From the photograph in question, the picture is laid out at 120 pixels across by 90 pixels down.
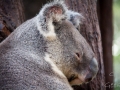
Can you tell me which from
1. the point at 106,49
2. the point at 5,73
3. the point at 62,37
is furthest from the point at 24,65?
the point at 106,49

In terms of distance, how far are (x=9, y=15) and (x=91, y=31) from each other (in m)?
0.98

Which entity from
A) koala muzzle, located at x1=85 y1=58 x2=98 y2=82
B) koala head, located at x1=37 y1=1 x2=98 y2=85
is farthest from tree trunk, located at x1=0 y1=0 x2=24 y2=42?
koala muzzle, located at x1=85 y1=58 x2=98 y2=82

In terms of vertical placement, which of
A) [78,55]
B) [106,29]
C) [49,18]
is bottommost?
[78,55]

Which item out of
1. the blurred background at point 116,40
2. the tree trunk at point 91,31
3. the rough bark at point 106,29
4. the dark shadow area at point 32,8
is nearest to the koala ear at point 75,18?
the tree trunk at point 91,31

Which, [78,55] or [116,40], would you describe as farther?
[116,40]

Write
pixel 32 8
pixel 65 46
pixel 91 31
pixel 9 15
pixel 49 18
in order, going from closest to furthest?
pixel 49 18, pixel 65 46, pixel 91 31, pixel 9 15, pixel 32 8

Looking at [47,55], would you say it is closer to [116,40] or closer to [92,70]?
[92,70]

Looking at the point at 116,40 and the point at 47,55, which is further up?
the point at 116,40

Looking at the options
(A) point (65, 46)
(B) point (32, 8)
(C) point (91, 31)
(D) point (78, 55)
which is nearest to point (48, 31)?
(A) point (65, 46)

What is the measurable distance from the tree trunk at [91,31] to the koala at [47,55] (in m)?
0.31

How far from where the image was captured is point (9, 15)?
181 inches

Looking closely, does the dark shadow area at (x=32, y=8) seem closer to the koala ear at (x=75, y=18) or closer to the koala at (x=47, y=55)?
A: the koala ear at (x=75, y=18)

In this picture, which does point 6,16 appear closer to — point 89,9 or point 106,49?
point 89,9

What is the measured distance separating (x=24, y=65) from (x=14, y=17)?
1.16 m
